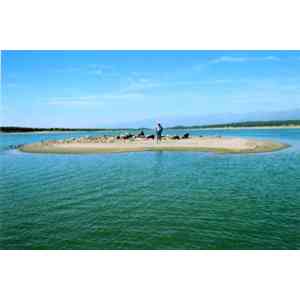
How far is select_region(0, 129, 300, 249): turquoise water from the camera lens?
27.5ft

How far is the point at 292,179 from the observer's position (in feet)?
43.6

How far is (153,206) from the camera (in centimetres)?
1048

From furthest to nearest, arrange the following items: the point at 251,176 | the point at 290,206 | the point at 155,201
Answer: the point at 251,176, the point at 155,201, the point at 290,206

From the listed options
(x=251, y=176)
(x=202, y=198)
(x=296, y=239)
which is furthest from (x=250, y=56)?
(x=296, y=239)

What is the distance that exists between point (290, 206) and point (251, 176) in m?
3.78

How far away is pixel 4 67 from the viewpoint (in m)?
12.6

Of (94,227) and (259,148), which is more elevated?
(259,148)

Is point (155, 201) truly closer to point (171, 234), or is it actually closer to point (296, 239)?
point (171, 234)

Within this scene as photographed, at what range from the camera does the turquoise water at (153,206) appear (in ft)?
27.5

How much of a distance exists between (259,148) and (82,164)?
452 inches

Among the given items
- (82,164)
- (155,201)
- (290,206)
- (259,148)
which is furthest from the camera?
(259,148)
